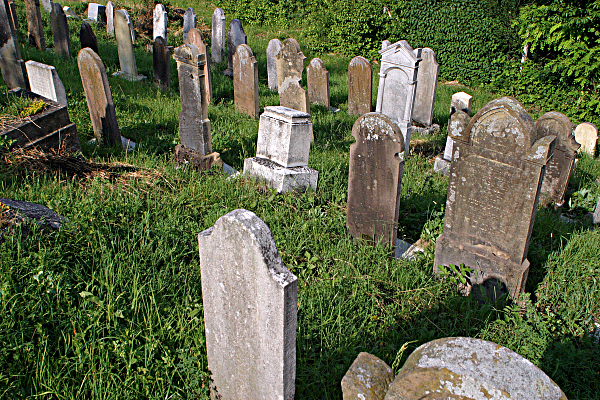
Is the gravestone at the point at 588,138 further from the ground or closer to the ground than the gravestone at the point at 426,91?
closer to the ground

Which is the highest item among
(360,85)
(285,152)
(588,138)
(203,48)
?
(203,48)

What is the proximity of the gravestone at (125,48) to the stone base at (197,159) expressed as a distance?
492 centimetres

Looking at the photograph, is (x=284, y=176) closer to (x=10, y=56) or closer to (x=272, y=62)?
(x=10, y=56)

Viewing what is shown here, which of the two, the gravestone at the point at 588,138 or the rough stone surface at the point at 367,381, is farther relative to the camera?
the gravestone at the point at 588,138

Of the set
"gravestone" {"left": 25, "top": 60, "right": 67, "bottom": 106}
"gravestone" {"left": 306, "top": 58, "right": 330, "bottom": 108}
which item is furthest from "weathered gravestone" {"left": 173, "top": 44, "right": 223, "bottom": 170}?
"gravestone" {"left": 306, "top": 58, "right": 330, "bottom": 108}

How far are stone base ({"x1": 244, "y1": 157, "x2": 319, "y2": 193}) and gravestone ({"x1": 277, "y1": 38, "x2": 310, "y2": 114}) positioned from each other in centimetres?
276

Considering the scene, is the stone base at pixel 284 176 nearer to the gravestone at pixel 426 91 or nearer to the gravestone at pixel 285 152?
the gravestone at pixel 285 152

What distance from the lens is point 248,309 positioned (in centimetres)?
266

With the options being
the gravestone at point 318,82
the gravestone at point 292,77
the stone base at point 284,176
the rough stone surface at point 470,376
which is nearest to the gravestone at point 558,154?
the stone base at point 284,176

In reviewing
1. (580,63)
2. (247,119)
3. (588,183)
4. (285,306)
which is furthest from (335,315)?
A: (580,63)

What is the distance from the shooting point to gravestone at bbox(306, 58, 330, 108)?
1016 centimetres

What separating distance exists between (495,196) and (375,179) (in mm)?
1204

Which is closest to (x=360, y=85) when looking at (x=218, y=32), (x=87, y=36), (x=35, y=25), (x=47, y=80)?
(x=218, y=32)

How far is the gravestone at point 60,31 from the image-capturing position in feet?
36.6
